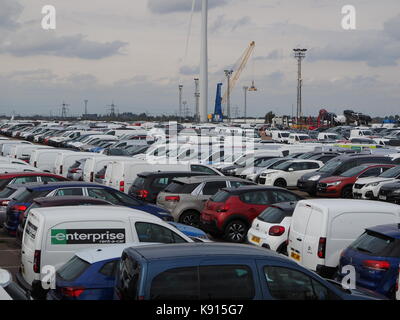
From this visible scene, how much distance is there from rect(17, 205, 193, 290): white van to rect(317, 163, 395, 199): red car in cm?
1431

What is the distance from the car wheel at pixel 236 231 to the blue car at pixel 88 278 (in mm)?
7422

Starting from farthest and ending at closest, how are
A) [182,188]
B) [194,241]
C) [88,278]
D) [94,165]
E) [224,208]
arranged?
1. [94,165]
2. [182,188]
3. [224,208]
4. [194,241]
5. [88,278]

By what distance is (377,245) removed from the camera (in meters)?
9.54

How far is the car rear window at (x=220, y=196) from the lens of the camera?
1565 centimetres

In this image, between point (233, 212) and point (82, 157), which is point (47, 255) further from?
point (82, 157)

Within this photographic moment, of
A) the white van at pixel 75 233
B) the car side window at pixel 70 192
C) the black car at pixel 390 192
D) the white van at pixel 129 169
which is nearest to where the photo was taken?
the white van at pixel 75 233

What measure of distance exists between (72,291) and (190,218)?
940 cm

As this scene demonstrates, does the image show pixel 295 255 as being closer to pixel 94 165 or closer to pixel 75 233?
pixel 75 233

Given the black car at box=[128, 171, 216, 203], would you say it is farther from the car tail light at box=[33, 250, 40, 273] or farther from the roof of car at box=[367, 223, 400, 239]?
the roof of car at box=[367, 223, 400, 239]

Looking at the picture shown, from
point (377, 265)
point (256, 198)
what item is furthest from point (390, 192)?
point (377, 265)

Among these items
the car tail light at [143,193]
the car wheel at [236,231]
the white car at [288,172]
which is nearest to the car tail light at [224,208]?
the car wheel at [236,231]

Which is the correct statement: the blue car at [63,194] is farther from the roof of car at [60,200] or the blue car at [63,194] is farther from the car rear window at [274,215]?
the car rear window at [274,215]

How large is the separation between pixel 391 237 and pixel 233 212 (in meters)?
6.31
